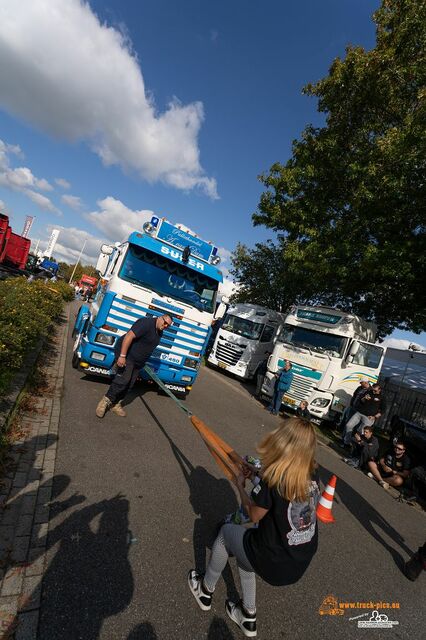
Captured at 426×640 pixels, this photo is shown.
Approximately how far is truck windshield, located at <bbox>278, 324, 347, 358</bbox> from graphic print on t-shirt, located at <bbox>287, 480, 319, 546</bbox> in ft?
27.8

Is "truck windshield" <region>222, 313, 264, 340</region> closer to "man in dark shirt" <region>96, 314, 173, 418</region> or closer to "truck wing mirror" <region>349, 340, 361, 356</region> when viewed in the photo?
"truck wing mirror" <region>349, 340, 361, 356</region>

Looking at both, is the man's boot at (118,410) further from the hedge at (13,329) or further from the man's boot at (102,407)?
the hedge at (13,329)

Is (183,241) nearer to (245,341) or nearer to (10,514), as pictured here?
(10,514)

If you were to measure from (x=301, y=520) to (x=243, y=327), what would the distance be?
13.4 metres


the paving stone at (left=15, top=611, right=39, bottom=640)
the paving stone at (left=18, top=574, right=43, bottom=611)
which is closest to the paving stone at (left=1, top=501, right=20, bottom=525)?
the paving stone at (left=18, top=574, right=43, bottom=611)

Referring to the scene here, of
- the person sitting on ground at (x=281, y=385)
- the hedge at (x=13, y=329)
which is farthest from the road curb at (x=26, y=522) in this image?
the person sitting on ground at (x=281, y=385)

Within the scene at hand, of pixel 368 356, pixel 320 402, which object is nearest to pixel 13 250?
pixel 320 402

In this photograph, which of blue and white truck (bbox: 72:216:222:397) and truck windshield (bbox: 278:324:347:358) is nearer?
blue and white truck (bbox: 72:216:222:397)

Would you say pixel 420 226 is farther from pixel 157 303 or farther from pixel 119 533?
pixel 119 533

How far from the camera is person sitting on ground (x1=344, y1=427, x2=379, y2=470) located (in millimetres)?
7406

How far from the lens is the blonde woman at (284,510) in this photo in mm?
2033

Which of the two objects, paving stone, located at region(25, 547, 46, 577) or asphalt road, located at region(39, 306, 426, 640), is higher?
asphalt road, located at region(39, 306, 426, 640)

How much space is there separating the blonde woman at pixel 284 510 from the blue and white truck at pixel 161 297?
461cm

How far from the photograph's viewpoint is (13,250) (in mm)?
22359
